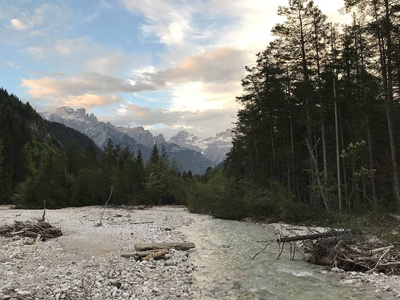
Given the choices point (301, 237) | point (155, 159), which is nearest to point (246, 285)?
point (301, 237)

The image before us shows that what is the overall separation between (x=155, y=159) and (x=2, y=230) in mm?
51270

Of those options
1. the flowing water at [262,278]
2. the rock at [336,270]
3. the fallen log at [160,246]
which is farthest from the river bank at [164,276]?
the fallen log at [160,246]

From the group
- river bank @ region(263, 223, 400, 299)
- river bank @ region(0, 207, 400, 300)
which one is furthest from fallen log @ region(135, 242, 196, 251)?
river bank @ region(263, 223, 400, 299)

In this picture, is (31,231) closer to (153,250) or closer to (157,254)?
(153,250)

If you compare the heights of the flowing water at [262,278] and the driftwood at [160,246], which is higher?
the driftwood at [160,246]

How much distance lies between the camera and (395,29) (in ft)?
56.7

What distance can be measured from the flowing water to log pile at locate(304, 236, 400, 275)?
72 centimetres

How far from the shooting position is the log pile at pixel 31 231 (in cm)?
1502

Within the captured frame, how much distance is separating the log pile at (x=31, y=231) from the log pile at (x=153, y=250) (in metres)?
5.88

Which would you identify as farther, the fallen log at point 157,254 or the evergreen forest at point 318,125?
the evergreen forest at point 318,125

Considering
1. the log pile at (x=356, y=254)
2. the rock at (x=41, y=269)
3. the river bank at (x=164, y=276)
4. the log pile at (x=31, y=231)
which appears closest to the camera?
the river bank at (x=164, y=276)

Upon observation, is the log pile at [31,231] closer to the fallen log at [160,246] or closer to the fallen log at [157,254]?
the fallen log at [160,246]

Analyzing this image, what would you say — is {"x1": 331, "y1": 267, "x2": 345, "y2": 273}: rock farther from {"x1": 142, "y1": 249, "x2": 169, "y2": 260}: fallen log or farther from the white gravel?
{"x1": 142, "y1": 249, "x2": 169, "y2": 260}: fallen log

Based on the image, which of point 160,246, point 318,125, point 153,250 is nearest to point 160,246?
point 160,246
